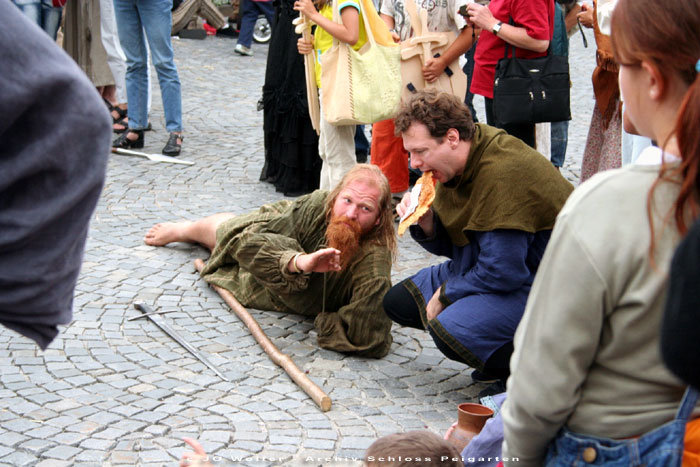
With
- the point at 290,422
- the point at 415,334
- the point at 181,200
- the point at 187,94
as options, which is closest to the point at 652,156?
the point at 290,422

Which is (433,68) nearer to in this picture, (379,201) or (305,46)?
(305,46)

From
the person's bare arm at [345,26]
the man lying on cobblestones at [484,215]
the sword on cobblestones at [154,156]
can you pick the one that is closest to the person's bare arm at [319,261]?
the man lying on cobblestones at [484,215]

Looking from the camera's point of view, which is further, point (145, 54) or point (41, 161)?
point (145, 54)

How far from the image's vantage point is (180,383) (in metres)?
3.93

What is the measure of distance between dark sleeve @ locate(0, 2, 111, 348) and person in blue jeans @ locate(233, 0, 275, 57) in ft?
36.0

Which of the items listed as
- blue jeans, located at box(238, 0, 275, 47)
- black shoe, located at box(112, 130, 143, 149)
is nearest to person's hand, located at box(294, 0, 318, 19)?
black shoe, located at box(112, 130, 143, 149)

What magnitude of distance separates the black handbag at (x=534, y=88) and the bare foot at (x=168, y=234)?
220 centimetres

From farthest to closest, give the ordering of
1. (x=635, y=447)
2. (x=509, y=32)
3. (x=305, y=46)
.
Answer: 1. (x=305, y=46)
2. (x=509, y=32)
3. (x=635, y=447)

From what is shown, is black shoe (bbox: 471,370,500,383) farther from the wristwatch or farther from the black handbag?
the wristwatch

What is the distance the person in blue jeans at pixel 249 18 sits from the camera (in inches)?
486

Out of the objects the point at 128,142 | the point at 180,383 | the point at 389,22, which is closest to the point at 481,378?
the point at 180,383

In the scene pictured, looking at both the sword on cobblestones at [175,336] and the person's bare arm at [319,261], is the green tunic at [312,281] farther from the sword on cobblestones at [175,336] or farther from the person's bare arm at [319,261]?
the sword on cobblestones at [175,336]

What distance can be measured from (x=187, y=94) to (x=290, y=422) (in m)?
7.59

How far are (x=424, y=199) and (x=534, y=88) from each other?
174 centimetres
